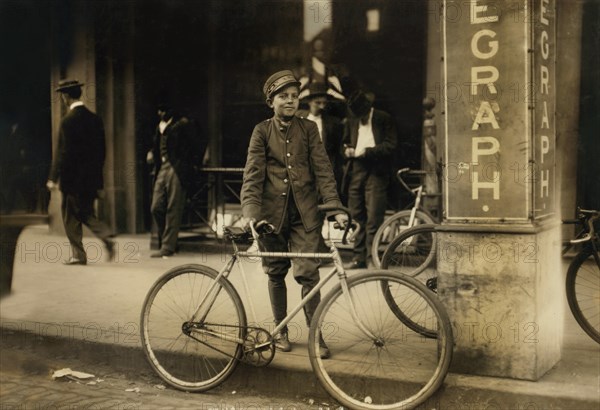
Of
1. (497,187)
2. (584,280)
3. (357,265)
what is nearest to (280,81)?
(497,187)

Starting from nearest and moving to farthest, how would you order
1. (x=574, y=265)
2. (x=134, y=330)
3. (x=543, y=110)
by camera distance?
1. (x=543, y=110)
2. (x=574, y=265)
3. (x=134, y=330)

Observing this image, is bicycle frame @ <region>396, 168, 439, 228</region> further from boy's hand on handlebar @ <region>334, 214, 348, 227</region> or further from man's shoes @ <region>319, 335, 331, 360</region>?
man's shoes @ <region>319, 335, 331, 360</region>

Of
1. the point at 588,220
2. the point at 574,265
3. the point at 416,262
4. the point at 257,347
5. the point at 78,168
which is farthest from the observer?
the point at 78,168

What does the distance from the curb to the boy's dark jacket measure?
1.04 metres

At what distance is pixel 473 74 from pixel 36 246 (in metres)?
7.75

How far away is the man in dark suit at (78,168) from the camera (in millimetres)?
8898

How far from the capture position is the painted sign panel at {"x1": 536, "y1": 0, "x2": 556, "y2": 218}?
4430 millimetres

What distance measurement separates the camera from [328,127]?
8844 mm

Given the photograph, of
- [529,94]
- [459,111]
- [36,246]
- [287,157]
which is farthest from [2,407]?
[36,246]

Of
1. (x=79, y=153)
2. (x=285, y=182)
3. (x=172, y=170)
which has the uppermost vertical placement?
(x=79, y=153)

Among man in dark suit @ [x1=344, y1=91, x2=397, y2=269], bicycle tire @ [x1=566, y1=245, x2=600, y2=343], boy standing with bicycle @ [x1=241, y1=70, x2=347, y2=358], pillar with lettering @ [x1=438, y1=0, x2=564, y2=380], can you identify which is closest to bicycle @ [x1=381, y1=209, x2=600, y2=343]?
bicycle tire @ [x1=566, y1=245, x2=600, y2=343]

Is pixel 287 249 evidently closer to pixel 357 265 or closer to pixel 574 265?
pixel 574 265

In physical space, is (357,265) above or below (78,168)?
below

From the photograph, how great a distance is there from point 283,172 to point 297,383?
4.89 ft
